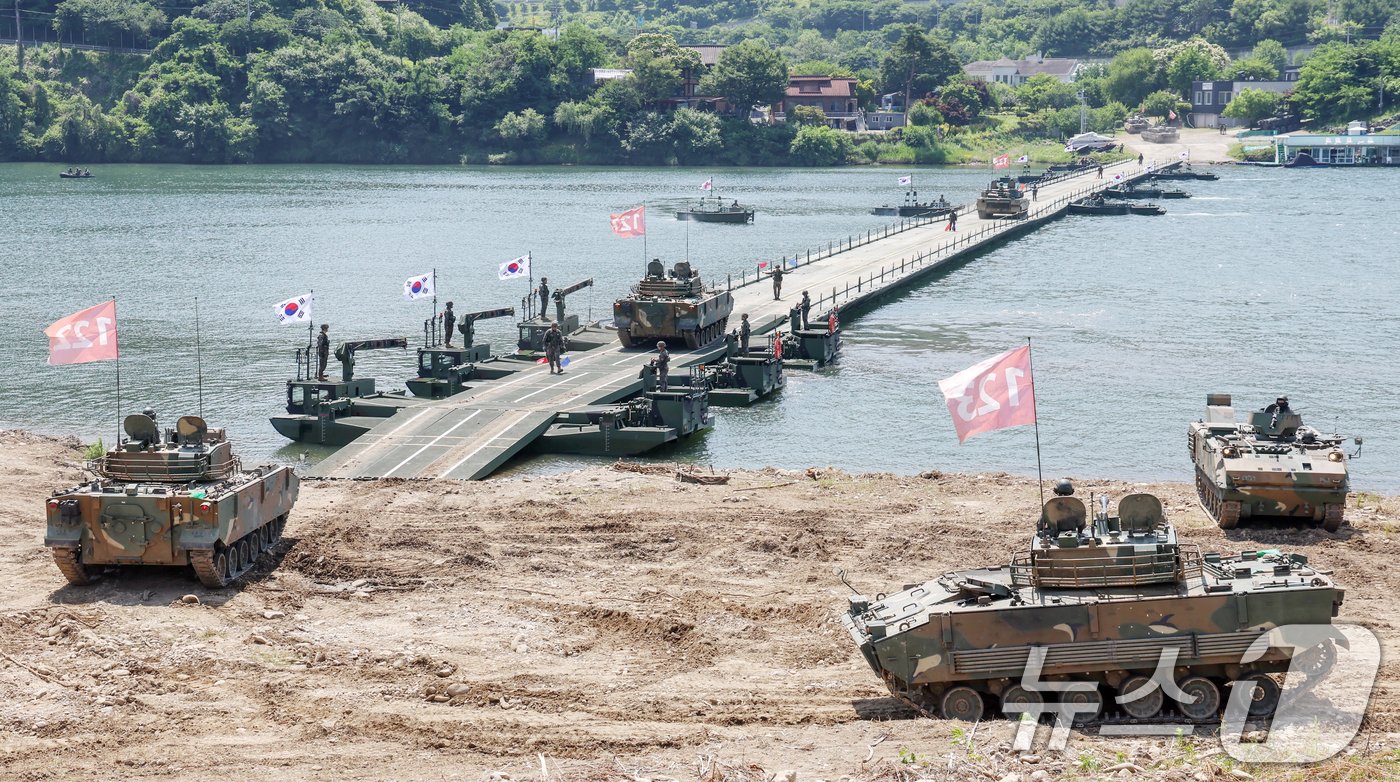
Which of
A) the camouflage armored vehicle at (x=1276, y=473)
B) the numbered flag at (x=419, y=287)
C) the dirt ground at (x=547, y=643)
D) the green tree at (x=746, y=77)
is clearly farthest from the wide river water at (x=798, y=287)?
the green tree at (x=746, y=77)

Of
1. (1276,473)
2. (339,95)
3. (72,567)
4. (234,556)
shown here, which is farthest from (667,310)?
(339,95)

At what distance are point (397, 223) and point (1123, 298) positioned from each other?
5799 cm

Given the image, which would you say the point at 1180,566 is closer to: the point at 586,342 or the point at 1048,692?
the point at 1048,692

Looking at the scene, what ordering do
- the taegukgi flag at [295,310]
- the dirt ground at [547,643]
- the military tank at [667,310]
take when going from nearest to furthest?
the dirt ground at [547,643], the taegukgi flag at [295,310], the military tank at [667,310]

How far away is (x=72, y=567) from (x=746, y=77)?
168181 mm

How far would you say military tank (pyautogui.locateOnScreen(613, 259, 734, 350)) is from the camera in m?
57.2

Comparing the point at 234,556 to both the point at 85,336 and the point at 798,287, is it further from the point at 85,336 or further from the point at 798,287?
the point at 798,287

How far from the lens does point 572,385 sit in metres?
50.8

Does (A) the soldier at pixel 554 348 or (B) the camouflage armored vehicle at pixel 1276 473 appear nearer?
(B) the camouflage armored vehicle at pixel 1276 473

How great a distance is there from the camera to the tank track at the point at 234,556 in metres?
27.3

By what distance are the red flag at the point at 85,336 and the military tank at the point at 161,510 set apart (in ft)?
11.1

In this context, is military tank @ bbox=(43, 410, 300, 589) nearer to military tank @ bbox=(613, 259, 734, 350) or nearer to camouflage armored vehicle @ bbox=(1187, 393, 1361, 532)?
camouflage armored vehicle @ bbox=(1187, 393, 1361, 532)

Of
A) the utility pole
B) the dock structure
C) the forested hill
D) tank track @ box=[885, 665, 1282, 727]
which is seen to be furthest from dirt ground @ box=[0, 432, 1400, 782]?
the utility pole

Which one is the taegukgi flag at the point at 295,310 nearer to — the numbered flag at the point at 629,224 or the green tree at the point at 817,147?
the numbered flag at the point at 629,224
